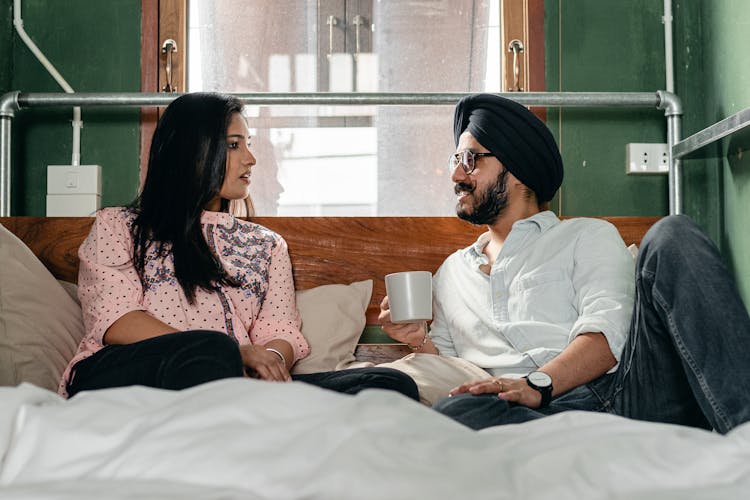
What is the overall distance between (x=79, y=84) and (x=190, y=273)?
110 centimetres

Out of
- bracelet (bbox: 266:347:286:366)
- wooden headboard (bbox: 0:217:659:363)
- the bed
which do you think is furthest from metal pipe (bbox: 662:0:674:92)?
the bed

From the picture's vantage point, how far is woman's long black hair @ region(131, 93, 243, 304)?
1.80 meters

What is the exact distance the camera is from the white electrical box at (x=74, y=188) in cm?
253

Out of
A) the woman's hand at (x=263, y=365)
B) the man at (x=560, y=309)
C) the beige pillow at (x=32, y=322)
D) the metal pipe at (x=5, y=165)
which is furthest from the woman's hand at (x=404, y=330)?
the metal pipe at (x=5, y=165)

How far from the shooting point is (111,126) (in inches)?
102

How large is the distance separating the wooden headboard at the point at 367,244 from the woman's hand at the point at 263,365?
42cm

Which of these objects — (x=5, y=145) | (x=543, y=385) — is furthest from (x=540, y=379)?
(x=5, y=145)

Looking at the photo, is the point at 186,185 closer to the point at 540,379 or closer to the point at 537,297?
the point at 537,297

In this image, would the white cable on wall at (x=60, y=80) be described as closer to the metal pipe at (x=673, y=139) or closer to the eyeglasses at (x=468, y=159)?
the eyeglasses at (x=468, y=159)

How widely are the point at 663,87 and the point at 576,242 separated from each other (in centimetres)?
105

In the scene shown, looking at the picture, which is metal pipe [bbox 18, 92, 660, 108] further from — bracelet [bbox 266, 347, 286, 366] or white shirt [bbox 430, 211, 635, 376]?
bracelet [bbox 266, 347, 286, 366]

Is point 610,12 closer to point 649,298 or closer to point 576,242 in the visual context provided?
point 576,242

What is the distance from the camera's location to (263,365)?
165cm

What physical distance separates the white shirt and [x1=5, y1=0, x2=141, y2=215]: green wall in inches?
46.6
